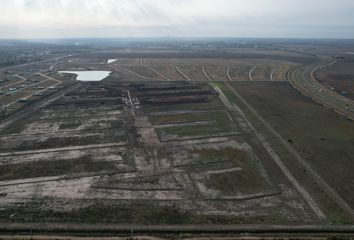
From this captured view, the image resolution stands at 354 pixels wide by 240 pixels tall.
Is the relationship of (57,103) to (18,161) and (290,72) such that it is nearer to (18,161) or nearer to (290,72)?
(18,161)

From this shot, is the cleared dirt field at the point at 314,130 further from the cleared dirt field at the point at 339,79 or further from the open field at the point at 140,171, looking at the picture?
the cleared dirt field at the point at 339,79

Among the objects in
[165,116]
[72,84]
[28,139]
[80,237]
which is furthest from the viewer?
[72,84]

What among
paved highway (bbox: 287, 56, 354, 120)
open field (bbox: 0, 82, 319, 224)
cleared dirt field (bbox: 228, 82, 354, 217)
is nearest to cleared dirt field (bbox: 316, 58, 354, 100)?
paved highway (bbox: 287, 56, 354, 120)

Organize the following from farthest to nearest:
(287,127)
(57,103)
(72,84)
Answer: (72,84) < (57,103) < (287,127)

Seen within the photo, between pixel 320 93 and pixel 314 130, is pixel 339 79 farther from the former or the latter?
pixel 314 130

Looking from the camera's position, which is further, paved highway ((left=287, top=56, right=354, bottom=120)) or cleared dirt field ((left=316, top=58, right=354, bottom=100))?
cleared dirt field ((left=316, top=58, right=354, bottom=100))

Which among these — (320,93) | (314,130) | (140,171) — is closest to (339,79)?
(320,93)

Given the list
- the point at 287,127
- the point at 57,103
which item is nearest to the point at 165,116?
the point at 287,127

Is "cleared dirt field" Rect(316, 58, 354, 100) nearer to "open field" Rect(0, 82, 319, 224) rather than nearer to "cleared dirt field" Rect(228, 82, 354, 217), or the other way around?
"cleared dirt field" Rect(228, 82, 354, 217)
